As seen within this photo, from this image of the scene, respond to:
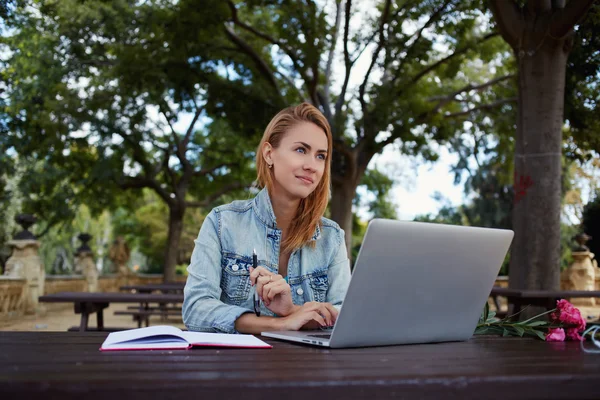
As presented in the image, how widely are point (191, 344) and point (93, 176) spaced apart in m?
13.5

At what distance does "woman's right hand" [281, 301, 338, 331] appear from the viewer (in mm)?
1834

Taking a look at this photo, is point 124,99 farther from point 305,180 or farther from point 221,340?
point 221,340

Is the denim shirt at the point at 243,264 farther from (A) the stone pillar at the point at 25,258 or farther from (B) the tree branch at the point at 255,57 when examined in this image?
(A) the stone pillar at the point at 25,258

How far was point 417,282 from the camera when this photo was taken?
4.68 feet

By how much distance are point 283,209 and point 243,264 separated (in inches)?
10.0

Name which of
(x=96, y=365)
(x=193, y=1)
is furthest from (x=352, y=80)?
(x=96, y=365)

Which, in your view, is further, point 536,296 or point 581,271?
point 581,271

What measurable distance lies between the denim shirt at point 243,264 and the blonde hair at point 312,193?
0.11 feet

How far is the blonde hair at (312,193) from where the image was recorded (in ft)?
7.33

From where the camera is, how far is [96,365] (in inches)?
40.9

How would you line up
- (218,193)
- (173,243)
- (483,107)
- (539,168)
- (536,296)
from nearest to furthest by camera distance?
(536,296) → (539,168) → (483,107) → (173,243) → (218,193)

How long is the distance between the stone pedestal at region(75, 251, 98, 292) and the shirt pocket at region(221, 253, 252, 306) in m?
16.2

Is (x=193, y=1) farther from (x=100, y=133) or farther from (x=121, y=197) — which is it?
(x=121, y=197)

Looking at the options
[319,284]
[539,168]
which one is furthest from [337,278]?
[539,168]
